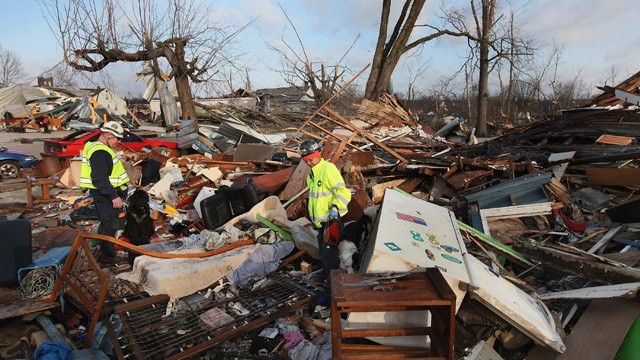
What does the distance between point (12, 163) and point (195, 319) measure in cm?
1031

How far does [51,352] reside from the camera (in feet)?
9.09

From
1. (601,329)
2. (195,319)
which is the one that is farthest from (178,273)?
(601,329)

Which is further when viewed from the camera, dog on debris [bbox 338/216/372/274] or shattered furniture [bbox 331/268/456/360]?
dog on debris [bbox 338/216/372/274]

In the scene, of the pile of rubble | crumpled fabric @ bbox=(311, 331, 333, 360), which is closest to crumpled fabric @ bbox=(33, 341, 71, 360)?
the pile of rubble

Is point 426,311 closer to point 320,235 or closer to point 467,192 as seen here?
point 320,235

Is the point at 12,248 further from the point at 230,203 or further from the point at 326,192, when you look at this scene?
the point at 326,192

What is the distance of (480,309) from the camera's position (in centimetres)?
312

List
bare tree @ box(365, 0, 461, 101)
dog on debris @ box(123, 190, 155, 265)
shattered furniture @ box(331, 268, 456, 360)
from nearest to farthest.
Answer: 1. shattered furniture @ box(331, 268, 456, 360)
2. dog on debris @ box(123, 190, 155, 265)
3. bare tree @ box(365, 0, 461, 101)

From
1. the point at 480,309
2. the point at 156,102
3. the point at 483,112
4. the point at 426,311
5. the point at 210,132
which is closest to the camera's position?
the point at 426,311

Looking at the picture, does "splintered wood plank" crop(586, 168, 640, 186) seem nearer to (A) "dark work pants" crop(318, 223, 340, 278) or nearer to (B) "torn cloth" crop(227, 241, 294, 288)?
(A) "dark work pants" crop(318, 223, 340, 278)

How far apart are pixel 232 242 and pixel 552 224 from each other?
4.77 metres

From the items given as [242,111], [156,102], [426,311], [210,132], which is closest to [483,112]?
[242,111]

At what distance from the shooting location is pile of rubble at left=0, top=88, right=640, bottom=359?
9.61 ft

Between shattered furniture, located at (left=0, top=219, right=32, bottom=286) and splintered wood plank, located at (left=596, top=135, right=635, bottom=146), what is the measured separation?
10081mm
